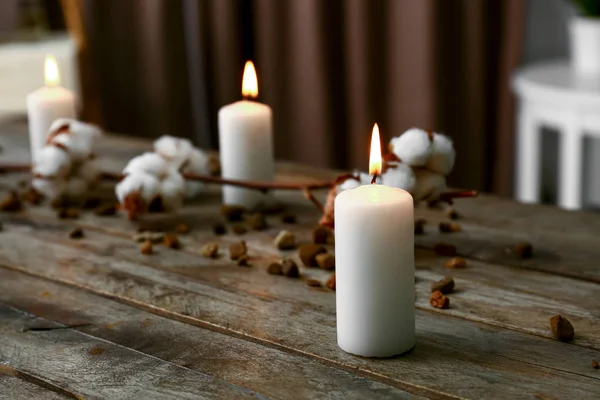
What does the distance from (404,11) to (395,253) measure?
1.84 metres

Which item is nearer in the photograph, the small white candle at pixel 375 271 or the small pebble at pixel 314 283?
the small white candle at pixel 375 271

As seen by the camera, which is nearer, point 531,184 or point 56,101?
point 56,101

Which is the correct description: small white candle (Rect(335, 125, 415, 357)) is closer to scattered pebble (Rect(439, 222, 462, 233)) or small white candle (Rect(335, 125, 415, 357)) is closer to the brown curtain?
scattered pebble (Rect(439, 222, 462, 233))

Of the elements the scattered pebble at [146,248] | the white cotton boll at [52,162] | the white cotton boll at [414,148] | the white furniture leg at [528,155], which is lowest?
the white furniture leg at [528,155]

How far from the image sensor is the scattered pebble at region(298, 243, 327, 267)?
1084mm

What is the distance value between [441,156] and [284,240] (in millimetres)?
233

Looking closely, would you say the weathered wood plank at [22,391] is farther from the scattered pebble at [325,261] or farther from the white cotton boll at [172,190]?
the white cotton boll at [172,190]

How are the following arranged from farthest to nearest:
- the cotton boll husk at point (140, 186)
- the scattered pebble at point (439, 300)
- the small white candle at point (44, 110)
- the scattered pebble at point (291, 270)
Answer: the small white candle at point (44, 110), the cotton boll husk at point (140, 186), the scattered pebble at point (291, 270), the scattered pebble at point (439, 300)

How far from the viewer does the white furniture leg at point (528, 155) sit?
7.34 feet

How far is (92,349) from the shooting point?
874 mm

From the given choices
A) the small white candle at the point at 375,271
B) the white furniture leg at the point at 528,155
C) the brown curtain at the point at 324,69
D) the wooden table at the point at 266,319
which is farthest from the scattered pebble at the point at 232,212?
the brown curtain at the point at 324,69

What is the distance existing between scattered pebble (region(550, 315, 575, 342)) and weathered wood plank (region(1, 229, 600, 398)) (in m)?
0.01

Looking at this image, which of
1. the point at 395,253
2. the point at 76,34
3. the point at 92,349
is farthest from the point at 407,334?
the point at 76,34

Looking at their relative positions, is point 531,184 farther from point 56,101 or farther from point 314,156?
point 56,101
